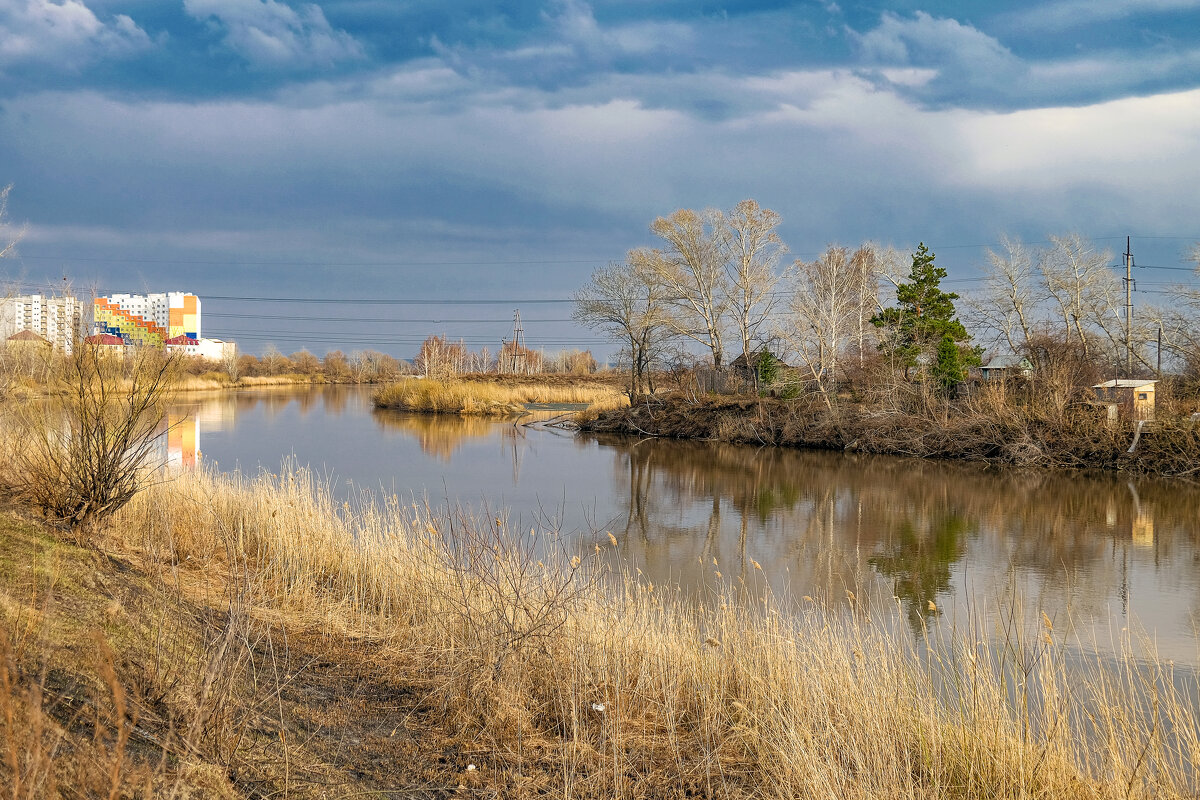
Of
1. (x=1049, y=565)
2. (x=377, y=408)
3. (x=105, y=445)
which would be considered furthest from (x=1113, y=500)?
(x=377, y=408)

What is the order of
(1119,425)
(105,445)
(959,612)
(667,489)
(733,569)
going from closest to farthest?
(105,445)
(959,612)
(733,569)
(667,489)
(1119,425)

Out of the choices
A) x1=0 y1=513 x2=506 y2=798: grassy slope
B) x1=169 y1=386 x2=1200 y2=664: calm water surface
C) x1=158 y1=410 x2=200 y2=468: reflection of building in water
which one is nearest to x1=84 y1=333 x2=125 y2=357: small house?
x1=0 y1=513 x2=506 y2=798: grassy slope

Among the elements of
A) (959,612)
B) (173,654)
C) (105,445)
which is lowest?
(959,612)

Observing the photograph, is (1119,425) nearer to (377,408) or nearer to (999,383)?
(999,383)

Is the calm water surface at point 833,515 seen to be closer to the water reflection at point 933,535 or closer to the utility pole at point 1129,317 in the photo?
the water reflection at point 933,535

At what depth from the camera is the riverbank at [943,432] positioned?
21844 millimetres

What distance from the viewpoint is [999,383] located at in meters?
26.2

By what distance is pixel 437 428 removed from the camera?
1428 inches

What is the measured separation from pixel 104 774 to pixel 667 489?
17.6 metres

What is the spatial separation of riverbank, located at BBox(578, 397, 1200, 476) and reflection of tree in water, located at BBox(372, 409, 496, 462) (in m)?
7.25

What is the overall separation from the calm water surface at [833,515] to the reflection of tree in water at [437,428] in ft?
1.23

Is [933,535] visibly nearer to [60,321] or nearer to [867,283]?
[60,321]

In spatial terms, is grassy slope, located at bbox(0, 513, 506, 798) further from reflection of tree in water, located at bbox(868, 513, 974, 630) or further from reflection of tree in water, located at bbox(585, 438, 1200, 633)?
reflection of tree in water, located at bbox(868, 513, 974, 630)

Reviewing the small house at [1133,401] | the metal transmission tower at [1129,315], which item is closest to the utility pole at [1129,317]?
the metal transmission tower at [1129,315]
